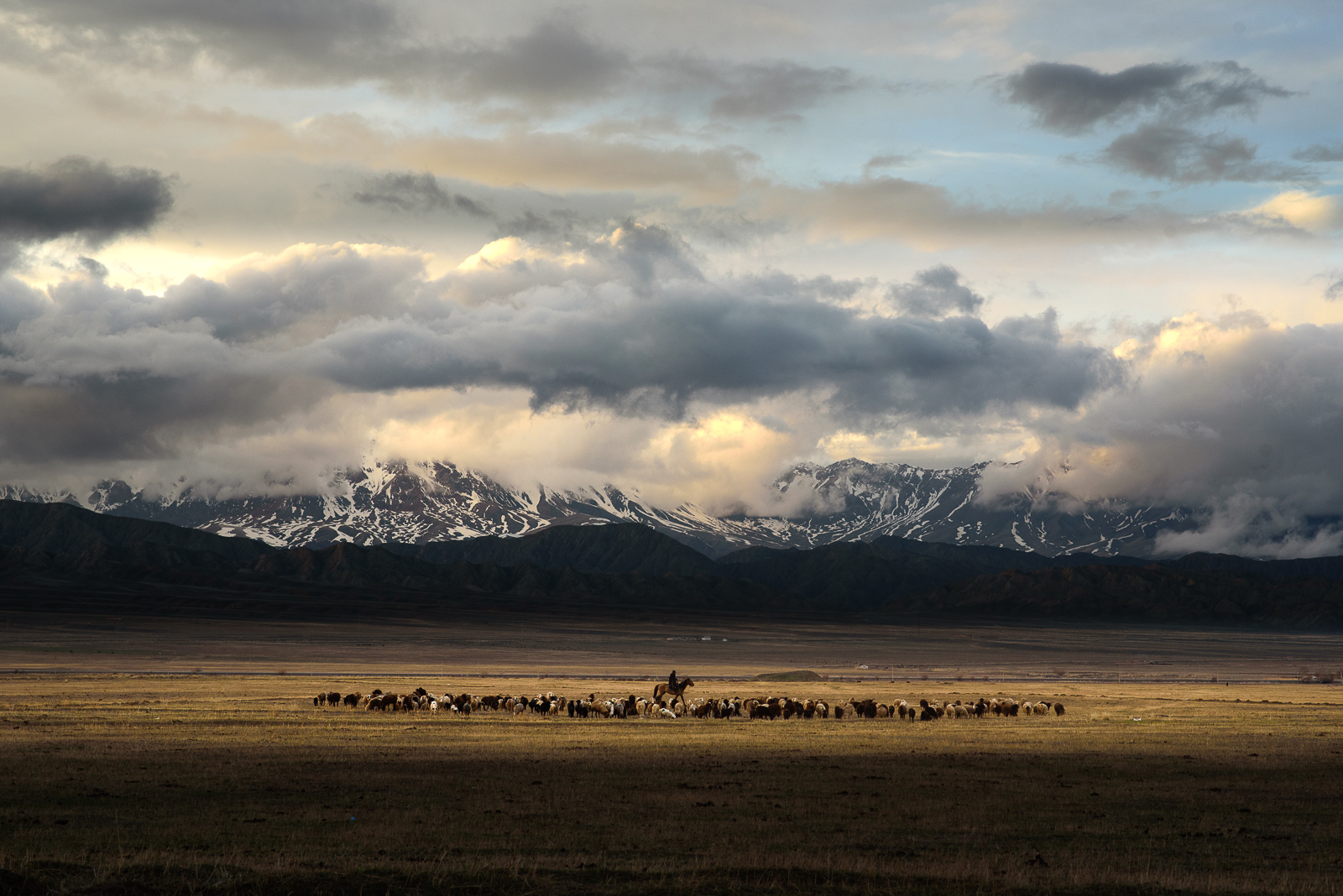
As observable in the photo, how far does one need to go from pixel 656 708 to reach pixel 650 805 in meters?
26.6

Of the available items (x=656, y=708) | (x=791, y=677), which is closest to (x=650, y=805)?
(x=656, y=708)

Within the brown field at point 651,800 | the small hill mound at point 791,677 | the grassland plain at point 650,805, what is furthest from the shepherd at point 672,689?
the small hill mound at point 791,677

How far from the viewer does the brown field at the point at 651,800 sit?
639 inches

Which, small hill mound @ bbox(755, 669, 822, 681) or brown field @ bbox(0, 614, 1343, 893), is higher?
brown field @ bbox(0, 614, 1343, 893)

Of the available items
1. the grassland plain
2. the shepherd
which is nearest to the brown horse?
the shepherd

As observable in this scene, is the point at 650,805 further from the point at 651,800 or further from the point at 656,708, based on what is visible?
the point at 656,708

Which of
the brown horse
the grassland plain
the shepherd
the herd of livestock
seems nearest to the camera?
the grassland plain

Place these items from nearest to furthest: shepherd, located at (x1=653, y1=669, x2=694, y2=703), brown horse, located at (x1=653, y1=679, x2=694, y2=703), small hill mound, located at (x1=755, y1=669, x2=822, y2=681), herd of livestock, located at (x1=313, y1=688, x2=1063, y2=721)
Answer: herd of livestock, located at (x1=313, y1=688, x2=1063, y2=721), brown horse, located at (x1=653, y1=679, x2=694, y2=703), shepherd, located at (x1=653, y1=669, x2=694, y2=703), small hill mound, located at (x1=755, y1=669, x2=822, y2=681)

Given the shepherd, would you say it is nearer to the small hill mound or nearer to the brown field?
the brown field

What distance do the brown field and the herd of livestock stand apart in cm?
212

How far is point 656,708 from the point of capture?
5072cm

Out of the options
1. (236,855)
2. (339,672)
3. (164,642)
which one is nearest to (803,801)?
(236,855)

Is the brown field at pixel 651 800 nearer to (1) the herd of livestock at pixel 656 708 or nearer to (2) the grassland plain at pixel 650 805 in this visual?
(2) the grassland plain at pixel 650 805

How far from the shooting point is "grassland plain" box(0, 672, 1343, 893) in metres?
16.1
